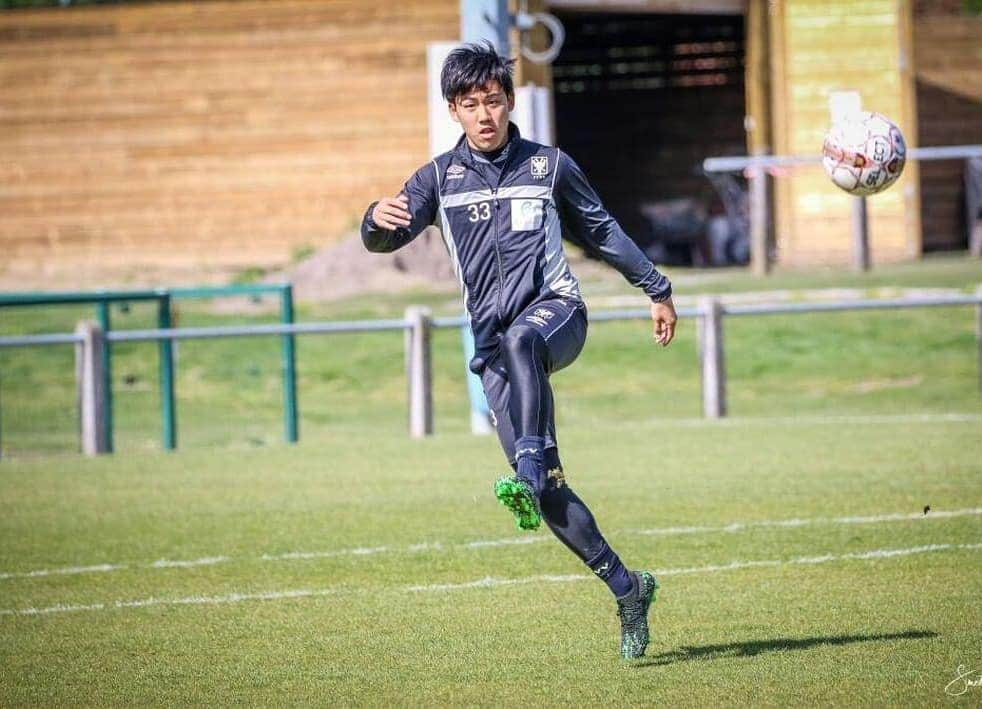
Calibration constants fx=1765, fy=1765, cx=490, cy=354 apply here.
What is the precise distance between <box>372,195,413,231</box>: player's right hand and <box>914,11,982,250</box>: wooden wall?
93.0 ft

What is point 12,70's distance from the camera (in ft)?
102

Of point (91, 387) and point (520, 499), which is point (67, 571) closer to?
point (520, 499)

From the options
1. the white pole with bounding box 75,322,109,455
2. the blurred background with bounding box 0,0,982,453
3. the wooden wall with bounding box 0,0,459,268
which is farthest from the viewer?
the wooden wall with bounding box 0,0,459,268

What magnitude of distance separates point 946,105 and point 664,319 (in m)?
28.9

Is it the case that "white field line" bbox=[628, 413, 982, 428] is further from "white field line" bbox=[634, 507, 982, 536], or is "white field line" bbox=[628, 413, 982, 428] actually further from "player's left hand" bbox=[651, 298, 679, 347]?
"player's left hand" bbox=[651, 298, 679, 347]

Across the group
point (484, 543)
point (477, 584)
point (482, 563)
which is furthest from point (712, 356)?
point (477, 584)

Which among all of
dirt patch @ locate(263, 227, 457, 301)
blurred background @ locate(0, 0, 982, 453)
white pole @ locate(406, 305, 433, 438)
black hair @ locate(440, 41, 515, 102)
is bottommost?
white pole @ locate(406, 305, 433, 438)

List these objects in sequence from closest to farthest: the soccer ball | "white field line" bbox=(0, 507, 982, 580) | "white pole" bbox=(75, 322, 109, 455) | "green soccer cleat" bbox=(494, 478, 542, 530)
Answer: "green soccer cleat" bbox=(494, 478, 542, 530) → the soccer ball → "white field line" bbox=(0, 507, 982, 580) → "white pole" bbox=(75, 322, 109, 455)

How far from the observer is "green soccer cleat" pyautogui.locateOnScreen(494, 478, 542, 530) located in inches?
239

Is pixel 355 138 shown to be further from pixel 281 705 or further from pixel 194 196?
pixel 281 705

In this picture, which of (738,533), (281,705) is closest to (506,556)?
(738,533)

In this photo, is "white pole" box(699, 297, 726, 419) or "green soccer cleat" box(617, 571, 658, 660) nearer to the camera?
"green soccer cleat" box(617, 571, 658, 660)

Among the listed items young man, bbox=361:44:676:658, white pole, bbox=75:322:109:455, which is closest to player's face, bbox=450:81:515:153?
young man, bbox=361:44:676:658

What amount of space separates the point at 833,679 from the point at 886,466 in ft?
21.0
